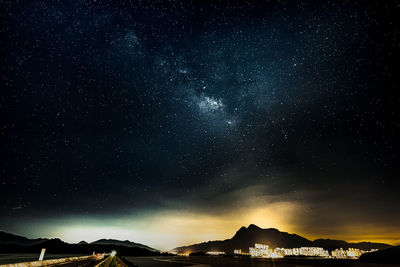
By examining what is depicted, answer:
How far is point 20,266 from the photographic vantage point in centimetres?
1538

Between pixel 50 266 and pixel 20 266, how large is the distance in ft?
37.4

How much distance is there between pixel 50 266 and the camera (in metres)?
25.0

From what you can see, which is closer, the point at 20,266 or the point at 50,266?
the point at 20,266
